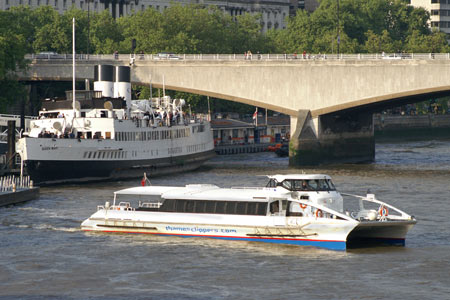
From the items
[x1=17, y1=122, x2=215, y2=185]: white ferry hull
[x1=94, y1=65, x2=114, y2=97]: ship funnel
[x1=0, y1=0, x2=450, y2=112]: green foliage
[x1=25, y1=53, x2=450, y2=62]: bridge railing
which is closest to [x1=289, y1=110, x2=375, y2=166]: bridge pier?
[x1=25, y1=53, x2=450, y2=62]: bridge railing

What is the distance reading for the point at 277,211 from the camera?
4978 centimetres

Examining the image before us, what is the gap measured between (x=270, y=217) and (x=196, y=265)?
17.2ft

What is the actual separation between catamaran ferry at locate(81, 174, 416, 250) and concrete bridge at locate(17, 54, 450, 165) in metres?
48.1

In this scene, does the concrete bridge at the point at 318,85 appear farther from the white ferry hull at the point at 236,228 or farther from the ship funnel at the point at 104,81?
the white ferry hull at the point at 236,228

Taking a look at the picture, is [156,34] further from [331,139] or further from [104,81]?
[104,81]

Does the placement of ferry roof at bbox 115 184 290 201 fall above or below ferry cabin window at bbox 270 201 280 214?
above

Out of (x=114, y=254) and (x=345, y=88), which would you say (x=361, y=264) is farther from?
(x=345, y=88)

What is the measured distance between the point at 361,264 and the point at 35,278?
13.3 m

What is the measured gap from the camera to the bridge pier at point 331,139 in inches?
4006

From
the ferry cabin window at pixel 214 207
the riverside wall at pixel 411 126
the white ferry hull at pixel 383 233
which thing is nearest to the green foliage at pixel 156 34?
the riverside wall at pixel 411 126

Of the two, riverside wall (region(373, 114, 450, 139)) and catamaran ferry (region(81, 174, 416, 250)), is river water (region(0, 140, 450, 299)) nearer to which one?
catamaran ferry (region(81, 174, 416, 250))

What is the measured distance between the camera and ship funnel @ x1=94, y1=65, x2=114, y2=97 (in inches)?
3740

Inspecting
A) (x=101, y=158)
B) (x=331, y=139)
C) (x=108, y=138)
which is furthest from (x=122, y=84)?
(x=331, y=139)

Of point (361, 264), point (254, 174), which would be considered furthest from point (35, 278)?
point (254, 174)
